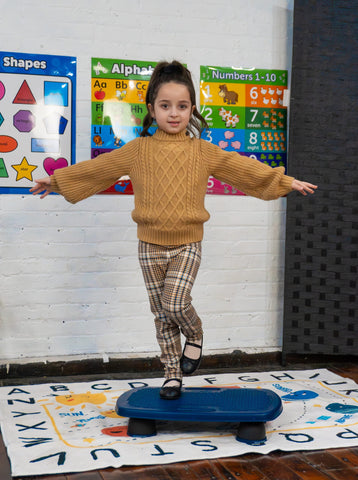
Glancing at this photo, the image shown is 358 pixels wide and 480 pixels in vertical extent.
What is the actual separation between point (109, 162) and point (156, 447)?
1.13 meters

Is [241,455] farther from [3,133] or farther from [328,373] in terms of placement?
[3,133]

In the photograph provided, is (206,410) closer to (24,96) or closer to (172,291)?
(172,291)

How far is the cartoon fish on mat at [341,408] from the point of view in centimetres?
267

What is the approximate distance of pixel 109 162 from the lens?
249 centimetres

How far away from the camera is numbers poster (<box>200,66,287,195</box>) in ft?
11.2

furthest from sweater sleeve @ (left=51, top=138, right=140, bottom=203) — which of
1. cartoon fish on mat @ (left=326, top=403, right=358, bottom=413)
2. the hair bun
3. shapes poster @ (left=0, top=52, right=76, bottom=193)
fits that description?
cartoon fish on mat @ (left=326, top=403, right=358, bottom=413)

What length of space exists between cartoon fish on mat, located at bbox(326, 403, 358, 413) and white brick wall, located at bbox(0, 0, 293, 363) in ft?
2.78

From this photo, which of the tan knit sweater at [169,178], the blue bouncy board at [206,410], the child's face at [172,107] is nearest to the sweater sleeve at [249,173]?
the tan knit sweater at [169,178]

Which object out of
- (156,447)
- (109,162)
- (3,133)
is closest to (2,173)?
(3,133)

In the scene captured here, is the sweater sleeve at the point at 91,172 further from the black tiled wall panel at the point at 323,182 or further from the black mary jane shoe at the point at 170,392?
the black tiled wall panel at the point at 323,182

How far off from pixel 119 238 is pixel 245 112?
101 centimetres

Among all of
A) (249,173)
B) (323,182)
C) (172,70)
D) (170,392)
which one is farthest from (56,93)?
(170,392)

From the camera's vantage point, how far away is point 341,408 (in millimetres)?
2707

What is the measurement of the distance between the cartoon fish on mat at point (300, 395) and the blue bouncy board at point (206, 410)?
1.28 feet
